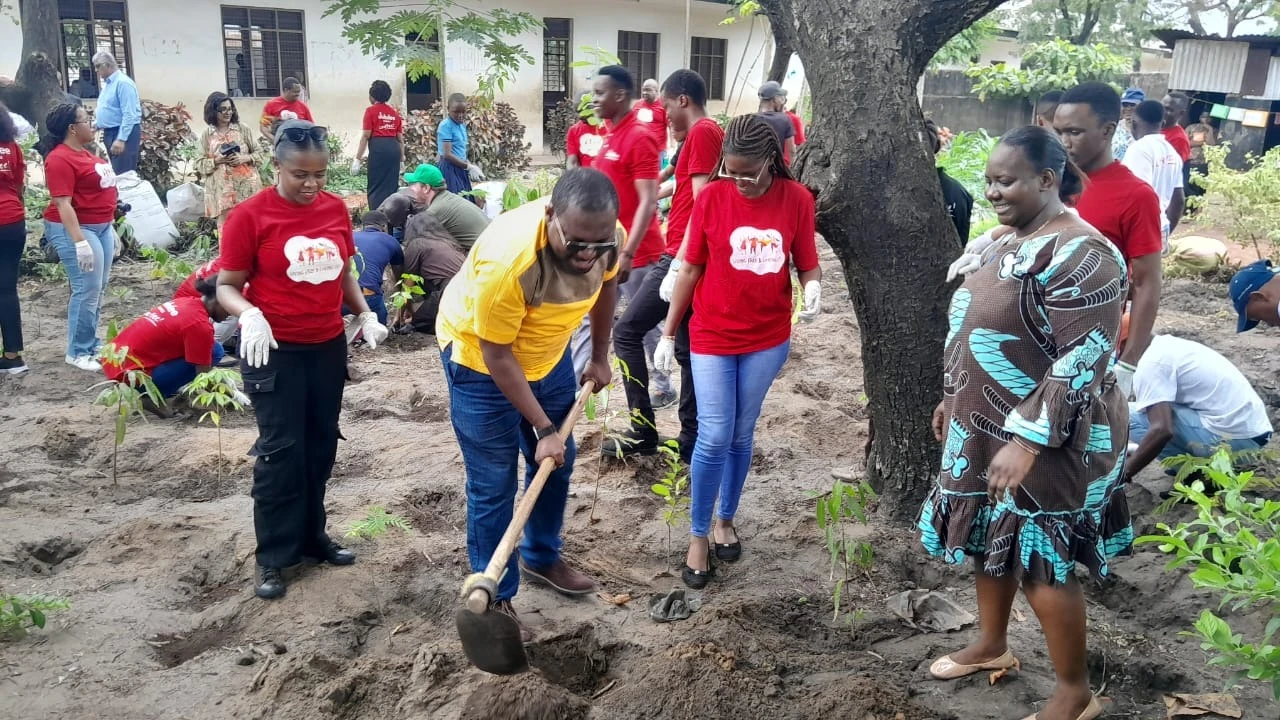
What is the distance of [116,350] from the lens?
481cm

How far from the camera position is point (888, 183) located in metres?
3.77

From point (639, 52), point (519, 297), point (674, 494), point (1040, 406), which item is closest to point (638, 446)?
point (674, 494)

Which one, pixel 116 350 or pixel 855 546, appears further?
pixel 116 350

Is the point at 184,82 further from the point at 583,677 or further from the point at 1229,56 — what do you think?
the point at 1229,56

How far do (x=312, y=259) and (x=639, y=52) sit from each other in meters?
17.5

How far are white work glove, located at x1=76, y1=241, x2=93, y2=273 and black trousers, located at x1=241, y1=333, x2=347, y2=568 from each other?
11.0ft

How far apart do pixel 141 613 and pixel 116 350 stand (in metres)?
1.86

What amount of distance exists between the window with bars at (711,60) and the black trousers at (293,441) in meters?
18.2

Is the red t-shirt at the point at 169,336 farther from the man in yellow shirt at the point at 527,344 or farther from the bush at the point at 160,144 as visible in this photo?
the bush at the point at 160,144

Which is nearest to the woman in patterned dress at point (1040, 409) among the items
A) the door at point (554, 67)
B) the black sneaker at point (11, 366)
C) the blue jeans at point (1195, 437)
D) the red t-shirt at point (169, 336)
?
the blue jeans at point (1195, 437)

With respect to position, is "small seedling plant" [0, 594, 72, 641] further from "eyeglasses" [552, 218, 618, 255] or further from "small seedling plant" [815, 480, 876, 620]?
"small seedling plant" [815, 480, 876, 620]

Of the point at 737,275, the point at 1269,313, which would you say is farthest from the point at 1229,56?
the point at 737,275

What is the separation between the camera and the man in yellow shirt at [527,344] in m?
2.73

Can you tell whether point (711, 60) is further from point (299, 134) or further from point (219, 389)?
point (299, 134)
